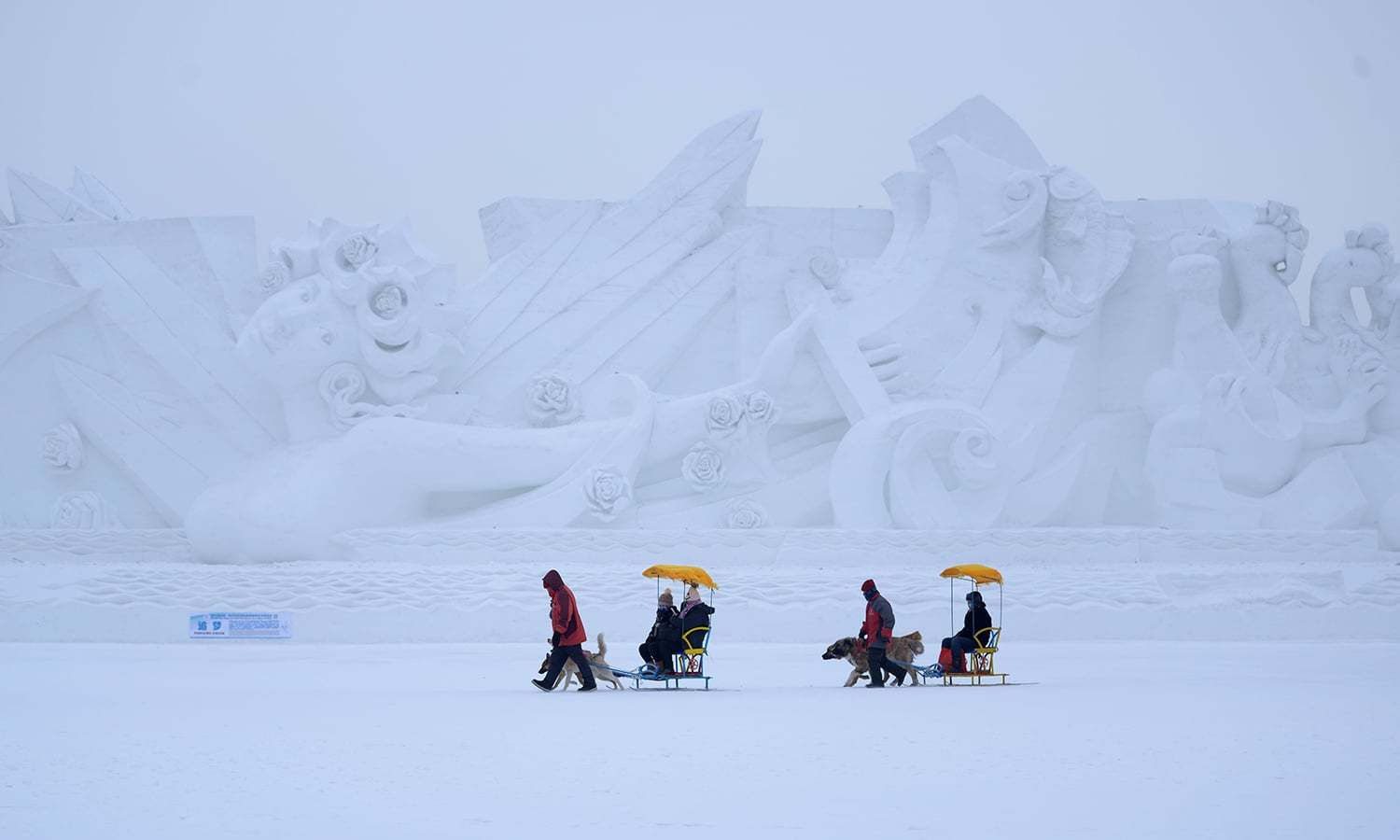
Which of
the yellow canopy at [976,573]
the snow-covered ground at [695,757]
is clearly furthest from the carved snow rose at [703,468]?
the snow-covered ground at [695,757]

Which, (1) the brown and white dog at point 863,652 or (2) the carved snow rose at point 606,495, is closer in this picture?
(1) the brown and white dog at point 863,652

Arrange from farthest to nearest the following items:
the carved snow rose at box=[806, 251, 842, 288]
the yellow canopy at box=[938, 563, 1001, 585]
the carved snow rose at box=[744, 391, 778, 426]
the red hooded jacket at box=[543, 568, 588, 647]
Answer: the carved snow rose at box=[806, 251, 842, 288] → the carved snow rose at box=[744, 391, 778, 426] → the yellow canopy at box=[938, 563, 1001, 585] → the red hooded jacket at box=[543, 568, 588, 647]

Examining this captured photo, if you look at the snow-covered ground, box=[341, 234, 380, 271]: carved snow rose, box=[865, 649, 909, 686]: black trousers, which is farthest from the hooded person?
box=[341, 234, 380, 271]: carved snow rose

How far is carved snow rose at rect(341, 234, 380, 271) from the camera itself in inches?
494

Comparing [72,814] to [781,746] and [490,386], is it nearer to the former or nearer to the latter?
[781,746]

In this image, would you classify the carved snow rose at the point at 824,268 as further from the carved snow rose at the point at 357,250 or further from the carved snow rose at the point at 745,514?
the carved snow rose at the point at 357,250

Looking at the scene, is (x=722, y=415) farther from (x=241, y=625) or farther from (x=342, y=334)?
(x=241, y=625)

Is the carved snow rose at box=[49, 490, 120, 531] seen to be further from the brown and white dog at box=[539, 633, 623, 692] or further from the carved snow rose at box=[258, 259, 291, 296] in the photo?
the brown and white dog at box=[539, 633, 623, 692]

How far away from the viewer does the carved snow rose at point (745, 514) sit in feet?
40.7

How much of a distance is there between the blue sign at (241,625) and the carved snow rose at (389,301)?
2.78 m

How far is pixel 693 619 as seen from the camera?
7.87 meters

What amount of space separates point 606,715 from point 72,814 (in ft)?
8.42

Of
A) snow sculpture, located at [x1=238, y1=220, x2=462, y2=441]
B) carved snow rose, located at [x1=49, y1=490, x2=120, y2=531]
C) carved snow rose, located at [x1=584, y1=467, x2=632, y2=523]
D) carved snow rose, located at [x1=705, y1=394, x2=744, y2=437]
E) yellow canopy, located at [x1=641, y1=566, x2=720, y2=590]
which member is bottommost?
yellow canopy, located at [x1=641, y1=566, x2=720, y2=590]

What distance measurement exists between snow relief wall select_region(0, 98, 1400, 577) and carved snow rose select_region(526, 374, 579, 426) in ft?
0.06
